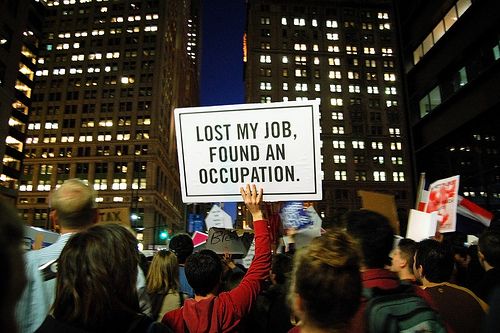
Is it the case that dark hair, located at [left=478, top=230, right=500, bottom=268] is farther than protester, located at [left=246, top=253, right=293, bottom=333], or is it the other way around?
protester, located at [left=246, top=253, right=293, bottom=333]

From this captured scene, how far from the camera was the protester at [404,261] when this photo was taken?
428 cm

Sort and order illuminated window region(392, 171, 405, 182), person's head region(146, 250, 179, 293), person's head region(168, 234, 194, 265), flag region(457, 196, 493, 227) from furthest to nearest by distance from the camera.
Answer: illuminated window region(392, 171, 405, 182), flag region(457, 196, 493, 227), person's head region(168, 234, 194, 265), person's head region(146, 250, 179, 293)

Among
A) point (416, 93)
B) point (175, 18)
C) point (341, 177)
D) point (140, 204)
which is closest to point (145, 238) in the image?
point (140, 204)

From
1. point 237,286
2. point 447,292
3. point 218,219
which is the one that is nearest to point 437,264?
point 447,292

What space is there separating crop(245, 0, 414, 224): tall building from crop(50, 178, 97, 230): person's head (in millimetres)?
94762

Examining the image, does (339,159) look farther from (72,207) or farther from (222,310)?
(72,207)

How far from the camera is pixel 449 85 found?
1405 centimetres

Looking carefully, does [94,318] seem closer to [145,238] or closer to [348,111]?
[145,238]

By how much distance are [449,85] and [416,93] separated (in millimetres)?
2433

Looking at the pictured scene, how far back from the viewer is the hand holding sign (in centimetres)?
338

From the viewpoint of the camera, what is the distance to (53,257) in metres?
2.62

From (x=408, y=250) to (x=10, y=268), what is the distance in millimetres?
4272

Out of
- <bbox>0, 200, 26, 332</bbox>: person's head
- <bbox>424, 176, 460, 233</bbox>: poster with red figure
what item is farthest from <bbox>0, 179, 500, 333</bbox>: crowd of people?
<bbox>424, 176, 460, 233</bbox>: poster with red figure

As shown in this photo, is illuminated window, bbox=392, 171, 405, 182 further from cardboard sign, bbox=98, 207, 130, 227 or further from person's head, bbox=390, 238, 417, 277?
person's head, bbox=390, 238, 417, 277
